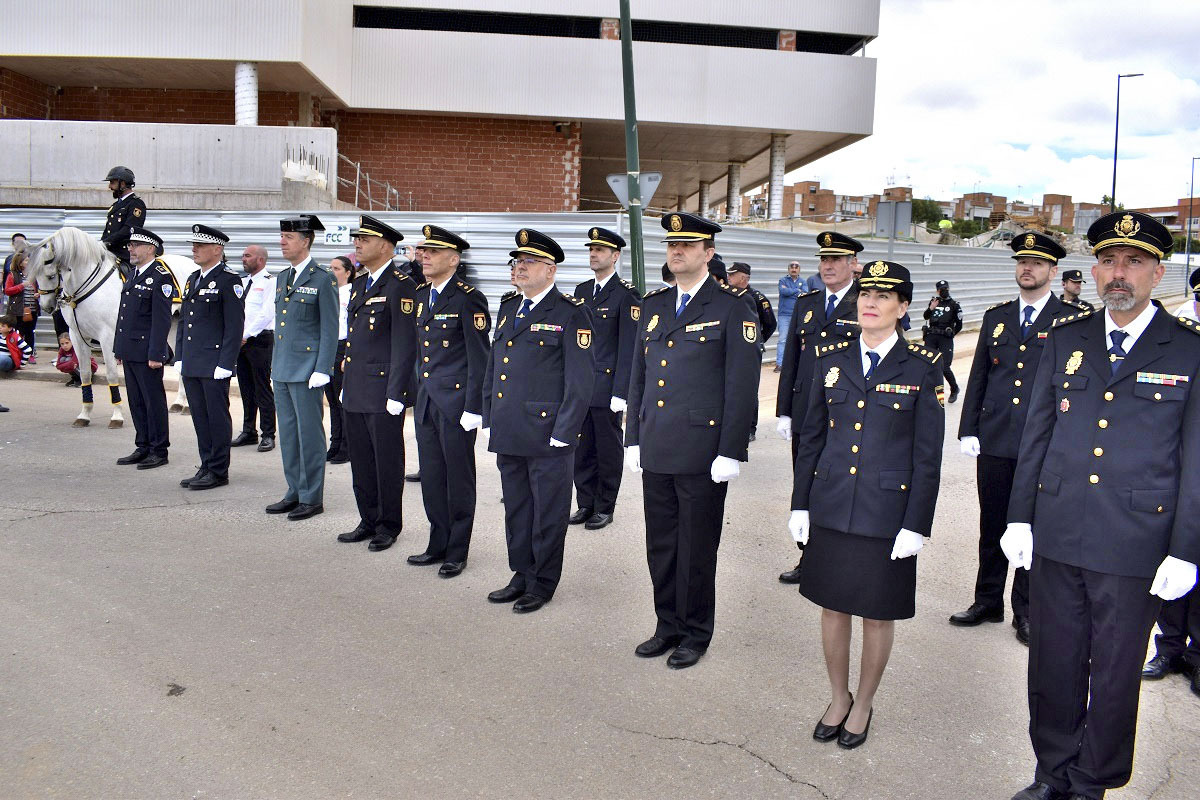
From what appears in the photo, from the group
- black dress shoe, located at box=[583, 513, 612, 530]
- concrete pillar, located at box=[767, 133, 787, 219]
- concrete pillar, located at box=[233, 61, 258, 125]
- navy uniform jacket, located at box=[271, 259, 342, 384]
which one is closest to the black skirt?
black dress shoe, located at box=[583, 513, 612, 530]

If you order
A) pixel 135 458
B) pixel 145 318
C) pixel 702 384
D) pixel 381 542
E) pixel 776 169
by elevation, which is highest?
pixel 776 169

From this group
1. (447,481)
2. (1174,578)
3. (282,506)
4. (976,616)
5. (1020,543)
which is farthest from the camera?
(282,506)

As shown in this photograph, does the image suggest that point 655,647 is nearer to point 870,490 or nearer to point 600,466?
point 870,490

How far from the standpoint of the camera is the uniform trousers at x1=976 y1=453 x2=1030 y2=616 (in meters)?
5.29

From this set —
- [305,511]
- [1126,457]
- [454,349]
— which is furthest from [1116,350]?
[305,511]

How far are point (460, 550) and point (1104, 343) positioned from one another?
3949 mm

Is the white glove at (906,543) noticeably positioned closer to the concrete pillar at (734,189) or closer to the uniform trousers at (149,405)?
the uniform trousers at (149,405)

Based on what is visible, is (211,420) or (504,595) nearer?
(504,595)

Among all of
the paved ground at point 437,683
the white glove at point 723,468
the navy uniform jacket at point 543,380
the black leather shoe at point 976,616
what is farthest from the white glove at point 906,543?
the navy uniform jacket at point 543,380

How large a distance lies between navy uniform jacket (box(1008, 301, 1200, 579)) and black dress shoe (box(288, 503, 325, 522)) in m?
5.31

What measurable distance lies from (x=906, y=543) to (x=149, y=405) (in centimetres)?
737

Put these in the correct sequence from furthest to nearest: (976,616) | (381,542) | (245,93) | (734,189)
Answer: (734,189) < (245,93) < (381,542) < (976,616)

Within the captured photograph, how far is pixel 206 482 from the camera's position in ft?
26.2

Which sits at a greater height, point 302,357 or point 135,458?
point 302,357
